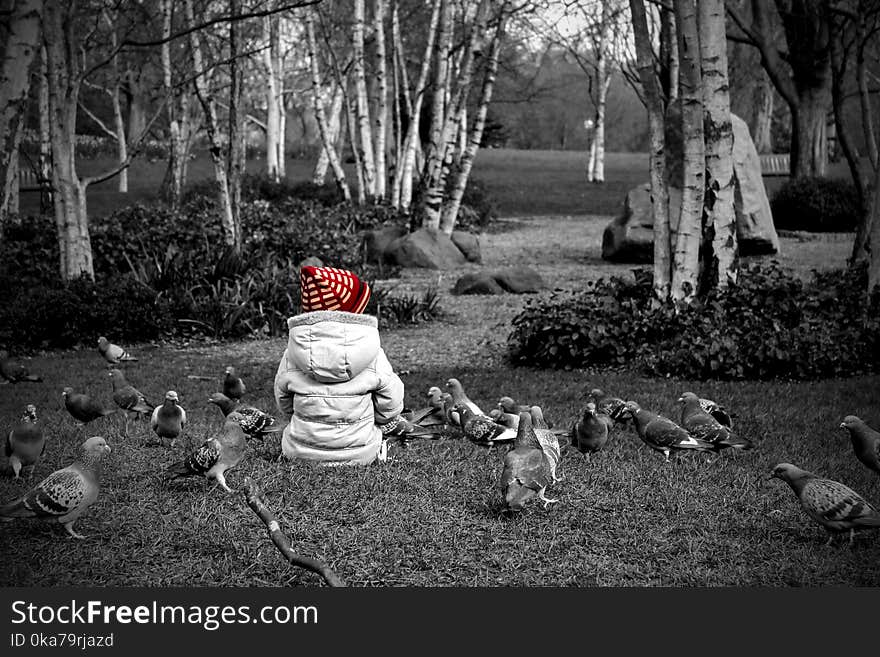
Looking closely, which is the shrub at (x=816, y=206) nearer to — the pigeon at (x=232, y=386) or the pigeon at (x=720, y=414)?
the pigeon at (x=720, y=414)

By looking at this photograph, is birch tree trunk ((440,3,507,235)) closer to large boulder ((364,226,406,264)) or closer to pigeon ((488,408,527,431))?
large boulder ((364,226,406,264))

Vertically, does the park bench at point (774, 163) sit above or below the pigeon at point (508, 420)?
above

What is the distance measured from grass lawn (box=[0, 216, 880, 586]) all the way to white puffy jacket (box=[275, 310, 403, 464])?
0.65 feet

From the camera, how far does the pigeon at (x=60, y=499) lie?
190 inches

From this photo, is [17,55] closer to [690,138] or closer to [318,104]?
[690,138]

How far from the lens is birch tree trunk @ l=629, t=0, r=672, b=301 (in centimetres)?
1084

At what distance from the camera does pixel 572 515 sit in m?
5.39

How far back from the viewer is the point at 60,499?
4.84 meters

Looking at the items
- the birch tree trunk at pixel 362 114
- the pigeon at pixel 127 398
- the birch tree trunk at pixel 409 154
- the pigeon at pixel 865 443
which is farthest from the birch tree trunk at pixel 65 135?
the birch tree trunk at pixel 409 154

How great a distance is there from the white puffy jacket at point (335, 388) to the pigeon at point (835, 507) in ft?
9.05

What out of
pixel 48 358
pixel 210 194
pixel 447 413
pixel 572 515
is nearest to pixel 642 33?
pixel 447 413

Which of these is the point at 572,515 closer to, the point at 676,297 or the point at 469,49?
the point at 676,297

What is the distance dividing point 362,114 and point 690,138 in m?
15.5

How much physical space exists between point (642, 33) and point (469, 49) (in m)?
8.22
